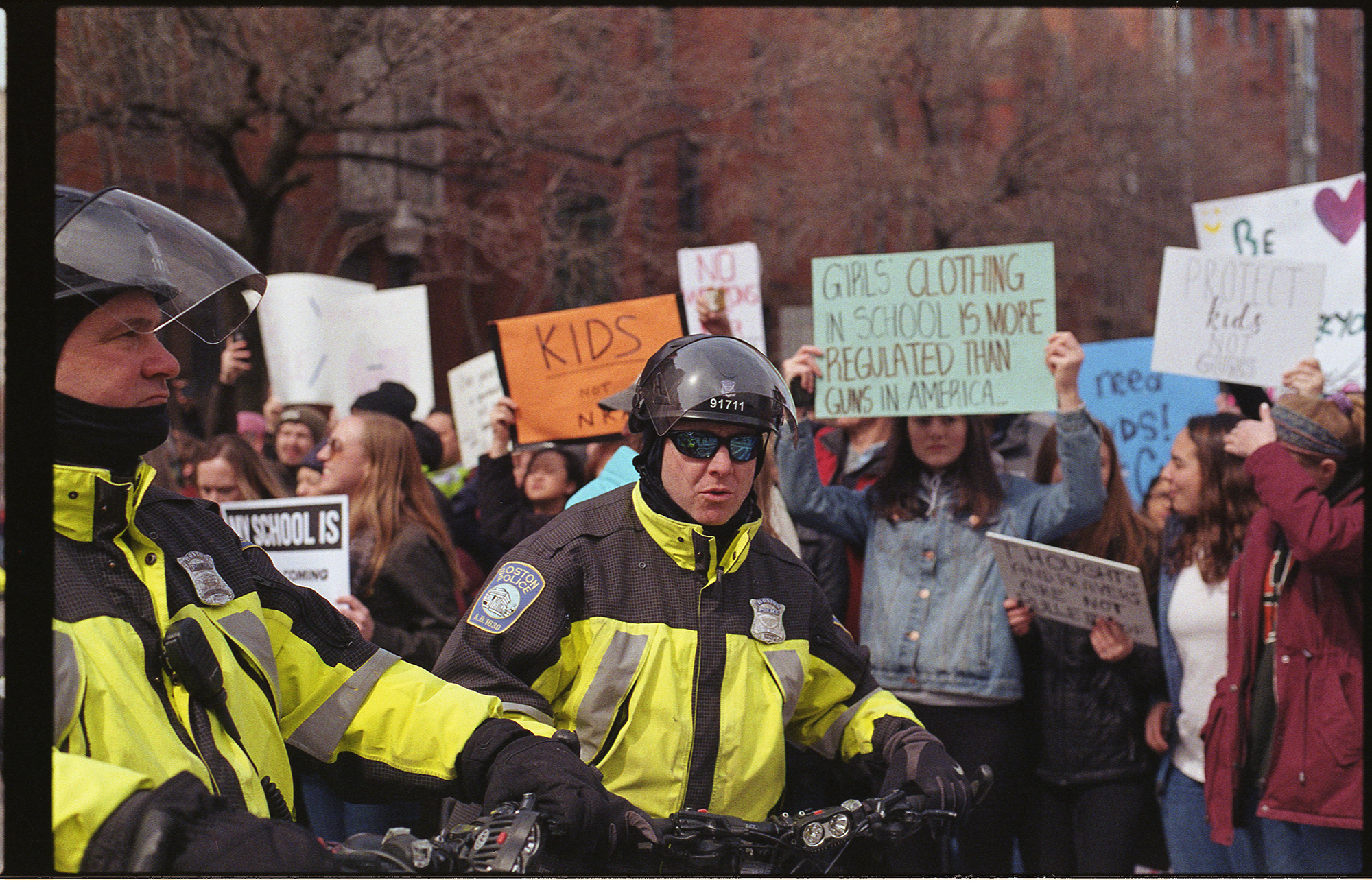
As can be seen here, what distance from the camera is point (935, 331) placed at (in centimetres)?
473

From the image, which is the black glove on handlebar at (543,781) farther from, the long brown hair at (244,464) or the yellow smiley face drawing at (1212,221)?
the yellow smiley face drawing at (1212,221)

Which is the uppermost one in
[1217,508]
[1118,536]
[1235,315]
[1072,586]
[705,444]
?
[1235,315]

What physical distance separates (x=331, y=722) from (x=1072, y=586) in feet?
8.46

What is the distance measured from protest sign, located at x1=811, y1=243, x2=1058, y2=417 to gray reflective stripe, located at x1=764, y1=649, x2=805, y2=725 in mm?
1877

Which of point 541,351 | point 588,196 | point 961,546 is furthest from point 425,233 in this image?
point 961,546

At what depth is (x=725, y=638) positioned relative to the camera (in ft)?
9.23

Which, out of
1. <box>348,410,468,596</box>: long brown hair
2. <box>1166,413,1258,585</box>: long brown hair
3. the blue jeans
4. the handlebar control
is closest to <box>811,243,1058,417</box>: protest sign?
<box>1166,413,1258,585</box>: long brown hair

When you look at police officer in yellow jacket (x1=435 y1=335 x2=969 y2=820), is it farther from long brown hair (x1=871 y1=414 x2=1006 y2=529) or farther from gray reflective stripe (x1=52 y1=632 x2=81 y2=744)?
long brown hair (x1=871 y1=414 x2=1006 y2=529)

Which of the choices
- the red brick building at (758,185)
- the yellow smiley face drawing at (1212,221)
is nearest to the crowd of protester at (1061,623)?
the yellow smiley face drawing at (1212,221)

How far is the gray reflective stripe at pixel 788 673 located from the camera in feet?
9.37

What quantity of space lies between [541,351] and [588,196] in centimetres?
1394

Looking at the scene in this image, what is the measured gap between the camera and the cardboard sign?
191 inches

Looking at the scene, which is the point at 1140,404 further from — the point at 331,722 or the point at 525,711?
the point at 331,722

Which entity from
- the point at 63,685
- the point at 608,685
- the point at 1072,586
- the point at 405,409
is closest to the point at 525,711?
the point at 608,685
